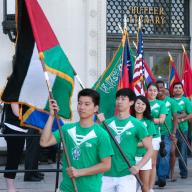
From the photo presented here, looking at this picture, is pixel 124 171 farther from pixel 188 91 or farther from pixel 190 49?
pixel 190 49

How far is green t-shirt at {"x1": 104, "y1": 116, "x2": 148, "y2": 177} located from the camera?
6.03 meters

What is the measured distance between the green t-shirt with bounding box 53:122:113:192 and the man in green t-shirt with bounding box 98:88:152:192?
106 cm

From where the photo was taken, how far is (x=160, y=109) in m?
8.98

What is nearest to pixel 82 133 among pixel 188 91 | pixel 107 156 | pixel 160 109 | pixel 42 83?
pixel 107 156

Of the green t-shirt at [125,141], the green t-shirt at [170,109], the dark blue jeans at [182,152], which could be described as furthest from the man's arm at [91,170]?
the dark blue jeans at [182,152]

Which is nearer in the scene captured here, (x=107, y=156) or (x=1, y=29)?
(x=107, y=156)

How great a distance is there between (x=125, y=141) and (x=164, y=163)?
3500 millimetres

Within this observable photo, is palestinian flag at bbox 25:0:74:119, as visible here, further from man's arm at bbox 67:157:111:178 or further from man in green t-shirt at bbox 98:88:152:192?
man's arm at bbox 67:157:111:178

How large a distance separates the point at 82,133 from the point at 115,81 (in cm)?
337

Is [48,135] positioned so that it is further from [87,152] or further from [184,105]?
[184,105]

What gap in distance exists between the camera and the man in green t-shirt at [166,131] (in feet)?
30.7

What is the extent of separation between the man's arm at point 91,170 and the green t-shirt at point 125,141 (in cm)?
122

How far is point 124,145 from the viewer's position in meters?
6.11

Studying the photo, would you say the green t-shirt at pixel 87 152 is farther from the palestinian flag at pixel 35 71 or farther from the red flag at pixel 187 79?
the red flag at pixel 187 79
